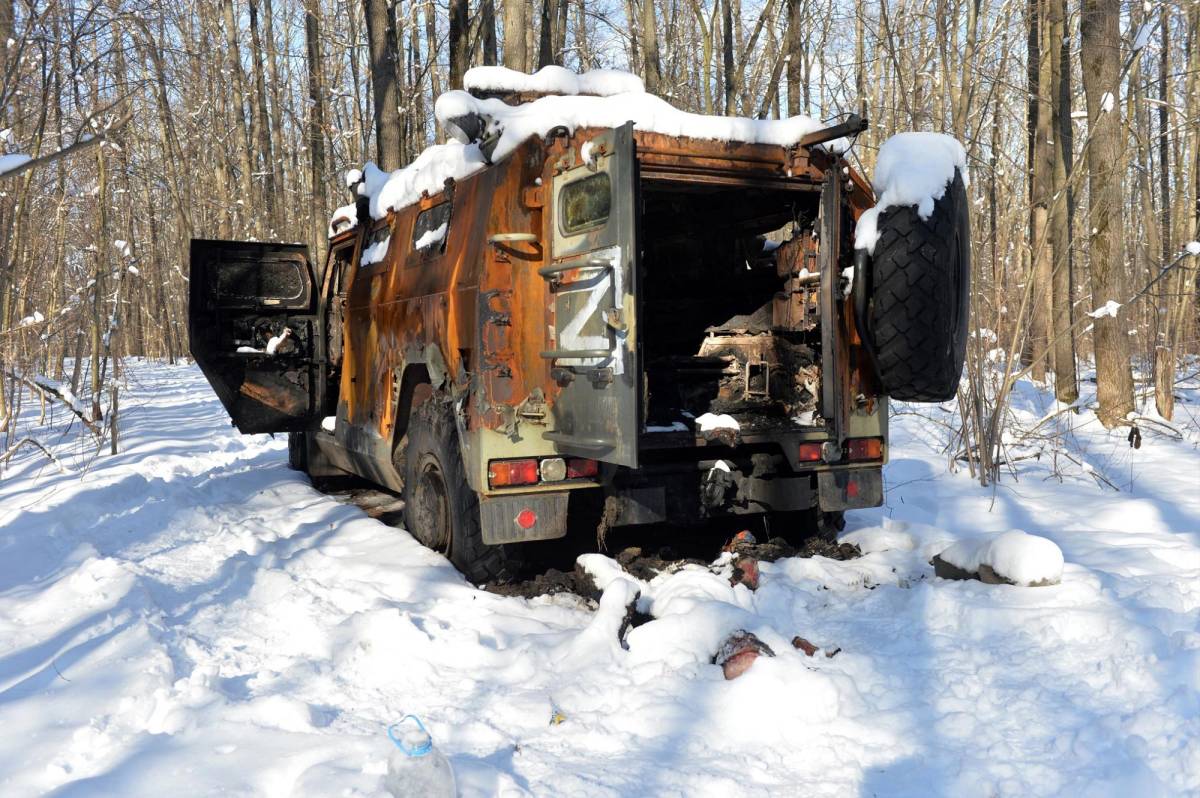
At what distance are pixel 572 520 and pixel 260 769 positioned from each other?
2.71 metres

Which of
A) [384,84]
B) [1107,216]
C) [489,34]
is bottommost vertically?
[1107,216]

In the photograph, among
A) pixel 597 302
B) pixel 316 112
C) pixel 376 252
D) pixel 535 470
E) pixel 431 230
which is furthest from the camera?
pixel 316 112

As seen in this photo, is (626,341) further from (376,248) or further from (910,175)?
(376,248)

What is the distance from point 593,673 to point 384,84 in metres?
10.7

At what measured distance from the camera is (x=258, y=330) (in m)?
8.12

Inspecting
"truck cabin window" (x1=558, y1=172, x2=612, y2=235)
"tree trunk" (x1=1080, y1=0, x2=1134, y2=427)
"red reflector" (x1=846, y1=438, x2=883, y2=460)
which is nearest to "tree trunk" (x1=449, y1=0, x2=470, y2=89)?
"tree trunk" (x1=1080, y1=0, x2=1134, y2=427)

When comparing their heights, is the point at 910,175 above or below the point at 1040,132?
below

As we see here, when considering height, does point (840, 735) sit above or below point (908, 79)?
below

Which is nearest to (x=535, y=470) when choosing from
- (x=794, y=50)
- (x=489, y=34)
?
(x=794, y=50)

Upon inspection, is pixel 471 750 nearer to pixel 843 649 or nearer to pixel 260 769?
pixel 260 769

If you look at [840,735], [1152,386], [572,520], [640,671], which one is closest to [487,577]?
[572,520]

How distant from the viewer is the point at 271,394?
8.09 metres

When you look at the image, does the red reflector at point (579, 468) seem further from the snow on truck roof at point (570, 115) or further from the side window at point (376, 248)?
the side window at point (376, 248)

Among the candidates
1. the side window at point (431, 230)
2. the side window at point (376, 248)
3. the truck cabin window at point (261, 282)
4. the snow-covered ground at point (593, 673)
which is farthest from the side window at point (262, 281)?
the snow-covered ground at point (593, 673)
